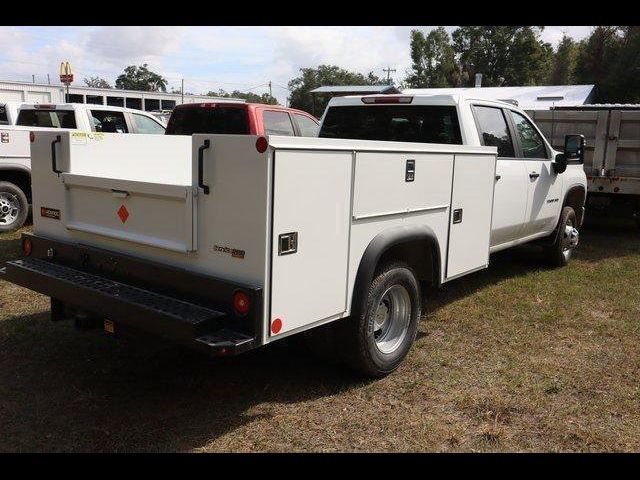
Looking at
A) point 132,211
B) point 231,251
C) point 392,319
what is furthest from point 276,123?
point 231,251

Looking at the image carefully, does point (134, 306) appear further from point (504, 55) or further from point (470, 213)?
point (504, 55)

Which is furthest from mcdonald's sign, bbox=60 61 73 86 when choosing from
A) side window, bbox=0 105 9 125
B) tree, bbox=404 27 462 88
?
tree, bbox=404 27 462 88

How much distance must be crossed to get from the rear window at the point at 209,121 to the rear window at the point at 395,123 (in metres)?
2.24

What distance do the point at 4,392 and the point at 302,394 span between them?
197 cm

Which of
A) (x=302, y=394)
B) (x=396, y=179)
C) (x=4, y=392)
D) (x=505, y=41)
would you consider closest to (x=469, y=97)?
(x=396, y=179)

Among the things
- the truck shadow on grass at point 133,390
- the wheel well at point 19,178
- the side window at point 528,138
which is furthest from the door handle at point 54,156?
the wheel well at point 19,178

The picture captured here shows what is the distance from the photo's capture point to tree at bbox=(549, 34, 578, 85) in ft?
176

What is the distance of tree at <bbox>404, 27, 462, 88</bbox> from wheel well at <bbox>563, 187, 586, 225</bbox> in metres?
47.5

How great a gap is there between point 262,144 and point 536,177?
14.5ft

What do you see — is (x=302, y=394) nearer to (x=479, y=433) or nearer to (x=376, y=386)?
(x=376, y=386)

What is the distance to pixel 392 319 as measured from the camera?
445 cm

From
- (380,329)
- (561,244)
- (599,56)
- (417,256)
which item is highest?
(599,56)

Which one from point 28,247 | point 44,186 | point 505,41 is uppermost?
point 505,41

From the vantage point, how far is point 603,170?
9.83 metres
